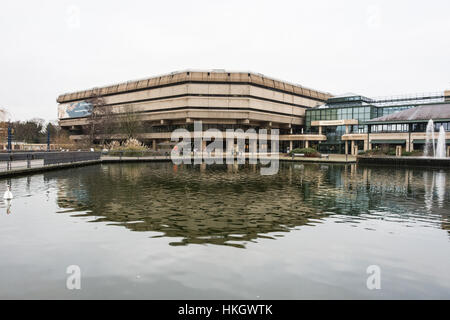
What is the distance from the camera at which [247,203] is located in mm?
14438

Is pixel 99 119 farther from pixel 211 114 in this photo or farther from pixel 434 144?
pixel 434 144

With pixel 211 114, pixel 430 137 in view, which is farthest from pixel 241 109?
pixel 430 137

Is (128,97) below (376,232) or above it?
above

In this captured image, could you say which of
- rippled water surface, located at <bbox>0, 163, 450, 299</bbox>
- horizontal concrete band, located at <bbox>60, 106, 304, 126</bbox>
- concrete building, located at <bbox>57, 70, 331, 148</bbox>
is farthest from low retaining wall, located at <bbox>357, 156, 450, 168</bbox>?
concrete building, located at <bbox>57, 70, 331, 148</bbox>

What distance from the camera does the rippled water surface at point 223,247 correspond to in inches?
236

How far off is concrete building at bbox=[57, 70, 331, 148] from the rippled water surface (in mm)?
63066

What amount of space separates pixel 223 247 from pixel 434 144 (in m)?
60.8

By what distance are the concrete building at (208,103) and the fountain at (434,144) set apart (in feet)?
101

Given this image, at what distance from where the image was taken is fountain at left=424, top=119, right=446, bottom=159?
177 feet

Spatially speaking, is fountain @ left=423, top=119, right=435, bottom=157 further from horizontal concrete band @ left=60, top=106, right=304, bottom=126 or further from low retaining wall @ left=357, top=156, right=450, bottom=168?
horizontal concrete band @ left=60, top=106, right=304, bottom=126

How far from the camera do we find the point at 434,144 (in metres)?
57.5
